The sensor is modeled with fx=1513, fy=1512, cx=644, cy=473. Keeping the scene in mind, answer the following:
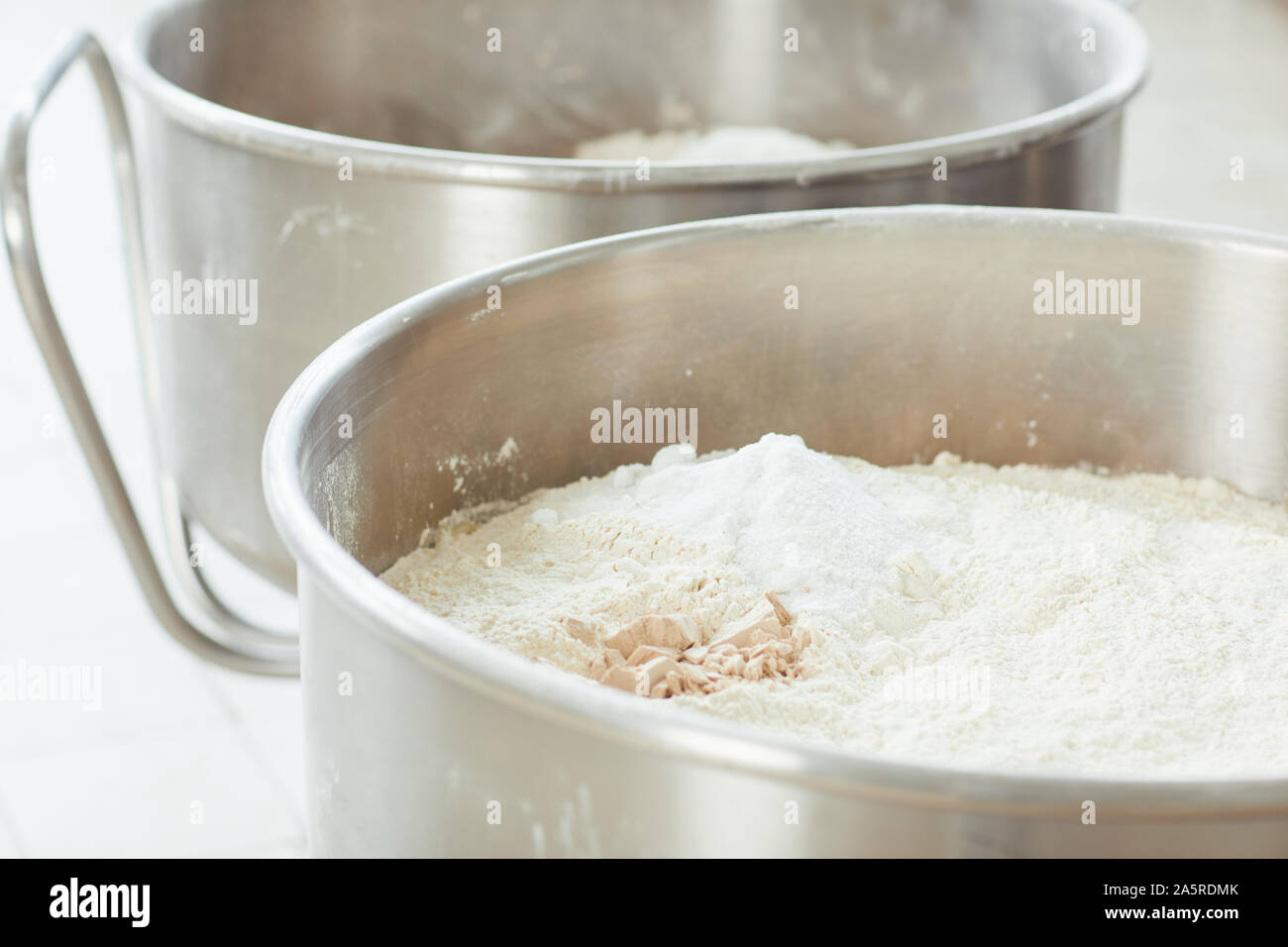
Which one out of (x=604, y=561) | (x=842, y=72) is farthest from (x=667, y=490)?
(x=842, y=72)

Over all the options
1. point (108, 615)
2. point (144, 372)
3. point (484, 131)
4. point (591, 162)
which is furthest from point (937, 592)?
point (108, 615)

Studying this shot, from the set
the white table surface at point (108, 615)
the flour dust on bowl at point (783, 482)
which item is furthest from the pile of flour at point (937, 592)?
the white table surface at point (108, 615)

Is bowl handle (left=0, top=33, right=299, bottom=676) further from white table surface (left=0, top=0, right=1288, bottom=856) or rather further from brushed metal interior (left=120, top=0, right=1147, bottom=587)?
white table surface (left=0, top=0, right=1288, bottom=856)

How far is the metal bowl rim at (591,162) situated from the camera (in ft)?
2.68

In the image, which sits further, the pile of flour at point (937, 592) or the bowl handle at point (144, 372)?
the bowl handle at point (144, 372)

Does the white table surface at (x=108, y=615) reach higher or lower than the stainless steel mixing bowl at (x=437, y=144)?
lower

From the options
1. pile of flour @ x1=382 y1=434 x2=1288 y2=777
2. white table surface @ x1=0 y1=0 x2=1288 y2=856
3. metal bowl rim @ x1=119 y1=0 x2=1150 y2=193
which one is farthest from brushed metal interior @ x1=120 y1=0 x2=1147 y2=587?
white table surface @ x1=0 y1=0 x2=1288 y2=856

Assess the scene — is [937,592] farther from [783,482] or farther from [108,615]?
[108,615]

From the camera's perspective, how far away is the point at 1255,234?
2.56 feet

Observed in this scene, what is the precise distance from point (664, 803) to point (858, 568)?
0.27 m

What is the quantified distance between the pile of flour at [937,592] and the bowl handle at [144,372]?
37cm

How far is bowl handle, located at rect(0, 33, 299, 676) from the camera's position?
0.93 metres

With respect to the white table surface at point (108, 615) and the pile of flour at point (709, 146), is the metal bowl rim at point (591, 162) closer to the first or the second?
the pile of flour at point (709, 146)
